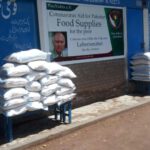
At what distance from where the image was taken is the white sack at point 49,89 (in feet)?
21.4

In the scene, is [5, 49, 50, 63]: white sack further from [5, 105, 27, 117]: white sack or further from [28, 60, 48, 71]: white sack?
[5, 105, 27, 117]: white sack

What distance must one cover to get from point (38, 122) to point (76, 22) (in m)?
2.46

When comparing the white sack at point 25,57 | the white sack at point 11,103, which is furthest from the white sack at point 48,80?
the white sack at point 11,103

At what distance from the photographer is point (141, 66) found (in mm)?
10031

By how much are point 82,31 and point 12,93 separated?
126 inches

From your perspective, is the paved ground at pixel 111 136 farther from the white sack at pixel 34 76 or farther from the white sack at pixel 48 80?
the white sack at pixel 34 76

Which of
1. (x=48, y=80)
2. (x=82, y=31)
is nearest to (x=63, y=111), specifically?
(x=48, y=80)

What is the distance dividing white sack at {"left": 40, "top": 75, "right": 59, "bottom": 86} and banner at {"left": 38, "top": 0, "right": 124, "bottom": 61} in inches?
52.3

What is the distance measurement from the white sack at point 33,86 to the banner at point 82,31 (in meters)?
1.64

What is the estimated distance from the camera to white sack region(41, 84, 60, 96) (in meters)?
6.51

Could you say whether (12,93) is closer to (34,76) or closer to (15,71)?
(15,71)

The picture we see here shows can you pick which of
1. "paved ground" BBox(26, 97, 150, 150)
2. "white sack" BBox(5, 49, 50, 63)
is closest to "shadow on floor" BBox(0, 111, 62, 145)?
"paved ground" BBox(26, 97, 150, 150)

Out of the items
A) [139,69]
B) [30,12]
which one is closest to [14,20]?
[30,12]

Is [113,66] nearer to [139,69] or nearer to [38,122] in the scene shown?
[139,69]
